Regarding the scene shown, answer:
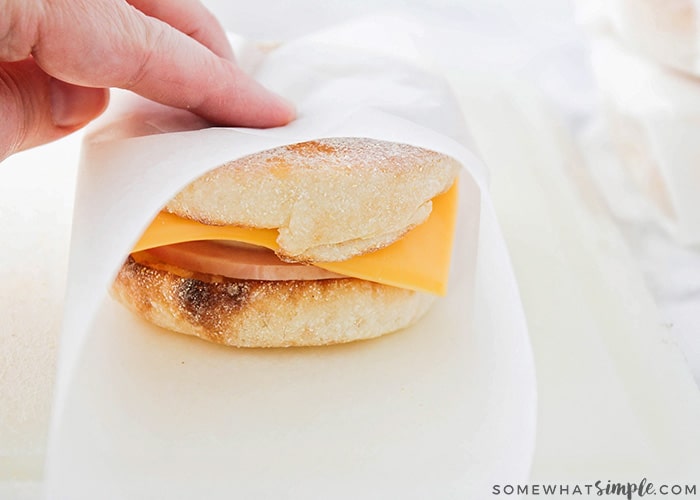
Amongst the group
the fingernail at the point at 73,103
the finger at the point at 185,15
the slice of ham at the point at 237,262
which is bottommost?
the slice of ham at the point at 237,262

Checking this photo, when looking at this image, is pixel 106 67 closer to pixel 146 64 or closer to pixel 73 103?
pixel 146 64

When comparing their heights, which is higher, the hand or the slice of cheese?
the hand

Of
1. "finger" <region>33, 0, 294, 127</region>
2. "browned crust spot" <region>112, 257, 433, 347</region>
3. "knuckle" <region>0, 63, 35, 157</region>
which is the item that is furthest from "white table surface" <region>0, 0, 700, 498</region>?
"finger" <region>33, 0, 294, 127</region>

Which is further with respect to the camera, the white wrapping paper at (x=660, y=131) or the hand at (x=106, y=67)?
the white wrapping paper at (x=660, y=131)

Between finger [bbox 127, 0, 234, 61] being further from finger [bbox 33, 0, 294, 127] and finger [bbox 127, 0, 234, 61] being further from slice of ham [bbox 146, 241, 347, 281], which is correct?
slice of ham [bbox 146, 241, 347, 281]

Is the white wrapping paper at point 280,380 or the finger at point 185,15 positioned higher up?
the finger at point 185,15

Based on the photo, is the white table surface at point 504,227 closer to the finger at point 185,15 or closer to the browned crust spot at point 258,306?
the browned crust spot at point 258,306

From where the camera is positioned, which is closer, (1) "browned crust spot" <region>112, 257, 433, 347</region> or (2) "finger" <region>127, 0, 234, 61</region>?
(1) "browned crust spot" <region>112, 257, 433, 347</region>

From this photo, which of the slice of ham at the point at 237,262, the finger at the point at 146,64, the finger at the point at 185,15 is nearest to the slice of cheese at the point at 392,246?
the slice of ham at the point at 237,262
